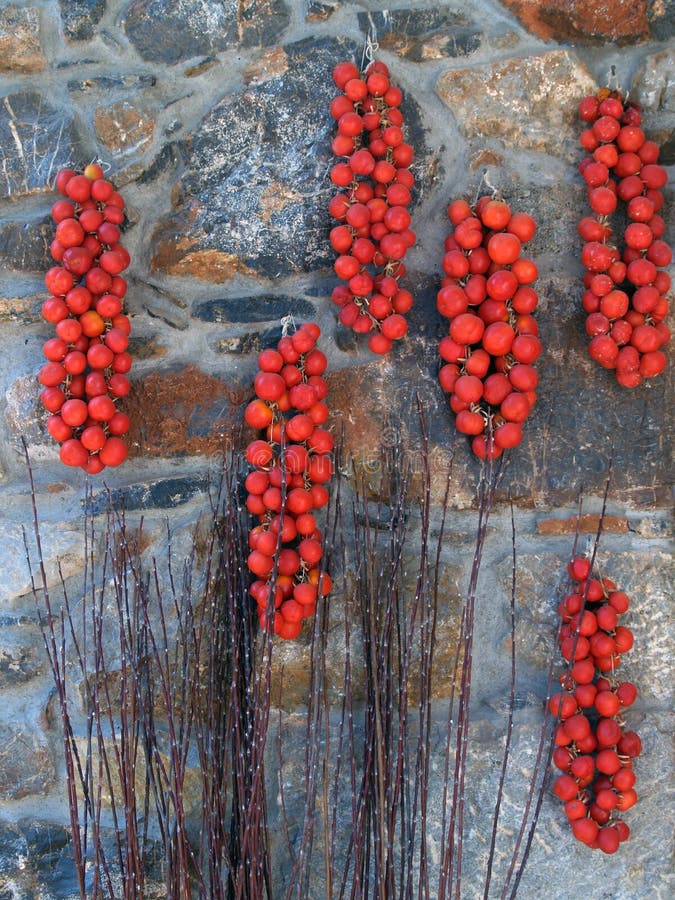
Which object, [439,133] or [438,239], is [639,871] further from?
[439,133]

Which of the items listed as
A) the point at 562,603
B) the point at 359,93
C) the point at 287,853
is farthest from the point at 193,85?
the point at 287,853

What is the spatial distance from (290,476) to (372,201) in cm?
50

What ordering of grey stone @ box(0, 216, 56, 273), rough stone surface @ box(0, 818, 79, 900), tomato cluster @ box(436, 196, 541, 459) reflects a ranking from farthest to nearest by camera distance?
rough stone surface @ box(0, 818, 79, 900) < grey stone @ box(0, 216, 56, 273) < tomato cluster @ box(436, 196, 541, 459)

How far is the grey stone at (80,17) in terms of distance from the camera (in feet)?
4.60

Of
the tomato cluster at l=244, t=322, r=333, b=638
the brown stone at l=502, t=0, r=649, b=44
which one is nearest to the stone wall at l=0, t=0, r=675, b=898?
the brown stone at l=502, t=0, r=649, b=44

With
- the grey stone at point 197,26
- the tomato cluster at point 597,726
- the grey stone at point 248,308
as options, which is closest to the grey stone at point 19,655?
the grey stone at point 248,308

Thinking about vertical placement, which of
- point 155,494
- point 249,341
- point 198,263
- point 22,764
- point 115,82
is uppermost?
point 115,82

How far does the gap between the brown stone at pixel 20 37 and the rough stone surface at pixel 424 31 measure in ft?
1.92

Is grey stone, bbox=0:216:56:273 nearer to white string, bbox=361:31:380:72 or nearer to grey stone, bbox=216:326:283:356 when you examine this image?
grey stone, bbox=216:326:283:356

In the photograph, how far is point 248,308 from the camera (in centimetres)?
147

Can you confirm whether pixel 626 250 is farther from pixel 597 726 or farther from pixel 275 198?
pixel 597 726

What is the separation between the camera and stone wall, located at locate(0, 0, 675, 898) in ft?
4.62

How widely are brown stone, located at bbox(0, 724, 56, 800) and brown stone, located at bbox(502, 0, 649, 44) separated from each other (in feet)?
5.35

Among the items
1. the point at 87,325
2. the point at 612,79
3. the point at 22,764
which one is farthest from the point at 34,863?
the point at 612,79
